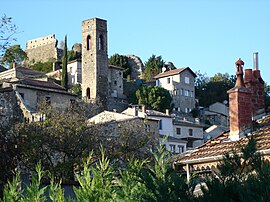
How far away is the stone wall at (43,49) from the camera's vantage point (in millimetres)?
99125

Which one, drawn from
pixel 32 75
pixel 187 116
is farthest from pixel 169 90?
pixel 32 75

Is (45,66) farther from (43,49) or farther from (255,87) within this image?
(255,87)

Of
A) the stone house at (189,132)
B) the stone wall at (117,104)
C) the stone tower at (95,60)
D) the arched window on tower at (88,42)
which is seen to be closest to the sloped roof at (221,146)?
the stone house at (189,132)

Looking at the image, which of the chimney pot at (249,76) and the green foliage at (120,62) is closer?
the chimney pot at (249,76)

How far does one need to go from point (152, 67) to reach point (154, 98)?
68.4ft

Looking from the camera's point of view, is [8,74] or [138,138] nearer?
[138,138]

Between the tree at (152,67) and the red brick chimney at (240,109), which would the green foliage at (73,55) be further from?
the red brick chimney at (240,109)

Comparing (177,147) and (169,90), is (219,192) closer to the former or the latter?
(177,147)

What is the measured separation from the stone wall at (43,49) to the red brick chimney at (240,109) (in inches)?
3277

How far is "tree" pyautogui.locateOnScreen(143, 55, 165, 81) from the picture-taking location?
90438 millimetres

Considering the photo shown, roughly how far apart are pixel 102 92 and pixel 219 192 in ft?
221

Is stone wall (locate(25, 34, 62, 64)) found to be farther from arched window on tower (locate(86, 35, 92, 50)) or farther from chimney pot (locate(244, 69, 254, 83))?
chimney pot (locate(244, 69, 254, 83))

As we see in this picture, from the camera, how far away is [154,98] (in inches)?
2857

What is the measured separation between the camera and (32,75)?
77375 mm
